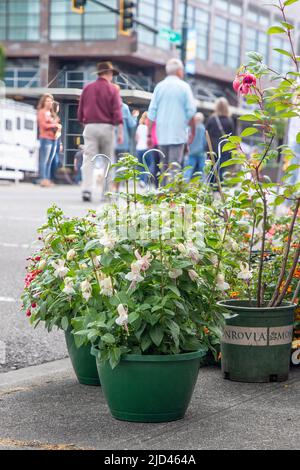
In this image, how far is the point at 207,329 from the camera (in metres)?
4.30

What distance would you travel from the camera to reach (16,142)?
31.8 metres

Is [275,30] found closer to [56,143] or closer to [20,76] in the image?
[56,143]

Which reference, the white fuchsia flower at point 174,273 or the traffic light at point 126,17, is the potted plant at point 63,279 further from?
the traffic light at point 126,17

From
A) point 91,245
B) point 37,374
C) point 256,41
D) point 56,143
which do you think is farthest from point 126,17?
point 256,41

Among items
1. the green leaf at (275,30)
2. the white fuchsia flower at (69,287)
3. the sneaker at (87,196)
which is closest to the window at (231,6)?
the sneaker at (87,196)

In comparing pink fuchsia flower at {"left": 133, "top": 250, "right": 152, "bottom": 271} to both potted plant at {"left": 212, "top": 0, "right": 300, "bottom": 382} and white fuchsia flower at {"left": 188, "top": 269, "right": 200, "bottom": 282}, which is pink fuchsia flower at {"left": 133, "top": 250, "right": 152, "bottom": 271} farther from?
potted plant at {"left": 212, "top": 0, "right": 300, "bottom": 382}

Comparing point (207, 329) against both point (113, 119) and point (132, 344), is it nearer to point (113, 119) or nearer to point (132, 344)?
point (132, 344)

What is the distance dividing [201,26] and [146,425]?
56.7 metres

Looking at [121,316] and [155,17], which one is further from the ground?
[155,17]

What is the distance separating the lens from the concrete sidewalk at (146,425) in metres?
3.63

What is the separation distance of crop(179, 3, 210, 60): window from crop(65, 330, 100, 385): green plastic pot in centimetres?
5421

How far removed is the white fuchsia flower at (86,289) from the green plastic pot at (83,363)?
66cm

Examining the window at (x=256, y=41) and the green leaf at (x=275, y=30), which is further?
the window at (x=256, y=41)
